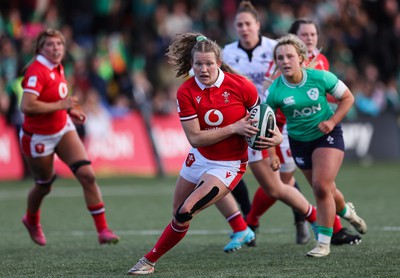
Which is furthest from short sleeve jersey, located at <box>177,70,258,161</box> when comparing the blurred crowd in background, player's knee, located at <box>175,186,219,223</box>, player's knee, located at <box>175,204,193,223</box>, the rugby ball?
the blurred crowd in background

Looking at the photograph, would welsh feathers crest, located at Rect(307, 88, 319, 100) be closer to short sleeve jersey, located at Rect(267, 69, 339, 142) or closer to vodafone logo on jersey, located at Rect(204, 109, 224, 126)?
short sleeve jersey, located at Rect(267, 69, 339, 142)

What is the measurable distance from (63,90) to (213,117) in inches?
99.8

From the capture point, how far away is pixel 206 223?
36.1 ft

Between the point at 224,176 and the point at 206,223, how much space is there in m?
3.87

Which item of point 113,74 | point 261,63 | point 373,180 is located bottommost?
point 373,180

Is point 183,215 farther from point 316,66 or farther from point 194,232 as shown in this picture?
point 194,232

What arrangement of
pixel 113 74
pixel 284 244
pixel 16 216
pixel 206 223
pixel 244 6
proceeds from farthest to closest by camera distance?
pixel 113 74
pixel 16 216
pixel 206 223
pixel 244 6
pixel 284 244

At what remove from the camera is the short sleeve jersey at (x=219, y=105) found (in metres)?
7.20

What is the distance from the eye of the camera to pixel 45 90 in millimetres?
9109

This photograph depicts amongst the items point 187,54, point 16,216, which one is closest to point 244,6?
point 187,54

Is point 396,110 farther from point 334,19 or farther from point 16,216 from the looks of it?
point 16,216

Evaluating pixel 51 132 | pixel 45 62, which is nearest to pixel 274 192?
pixel 51 132

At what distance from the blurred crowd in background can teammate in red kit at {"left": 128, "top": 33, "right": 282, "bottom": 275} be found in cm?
918

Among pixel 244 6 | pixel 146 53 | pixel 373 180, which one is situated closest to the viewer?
pixel 244 6
